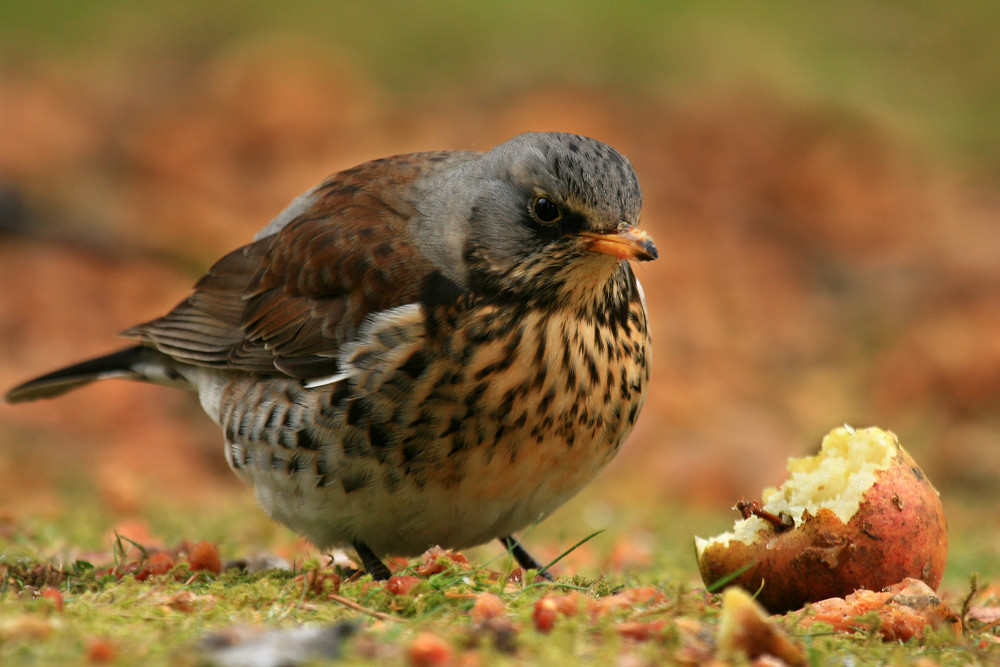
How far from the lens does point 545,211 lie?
16.8 feet

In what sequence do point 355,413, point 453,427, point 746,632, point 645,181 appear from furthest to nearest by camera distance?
point 645,181 < point 355,413 < point 453,427 < point 746,632

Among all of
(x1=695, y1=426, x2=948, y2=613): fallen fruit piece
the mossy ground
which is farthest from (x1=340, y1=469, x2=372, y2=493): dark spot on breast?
(x1=695, y1=426, x2=948, y2=613): fallen fruit piece

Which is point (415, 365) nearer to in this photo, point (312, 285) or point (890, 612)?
point (312, 285)

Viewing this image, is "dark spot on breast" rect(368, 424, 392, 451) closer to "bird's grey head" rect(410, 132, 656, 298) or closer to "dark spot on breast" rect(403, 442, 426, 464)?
"dark spot on breast" rect(403, 442, 426, 464)

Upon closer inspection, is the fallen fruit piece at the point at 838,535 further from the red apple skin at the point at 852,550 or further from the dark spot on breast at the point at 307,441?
the dark spot on breast at the point at 307,441

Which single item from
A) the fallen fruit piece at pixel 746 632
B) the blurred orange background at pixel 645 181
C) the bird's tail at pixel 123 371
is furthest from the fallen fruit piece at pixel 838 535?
the blurred orange background at pixel 645 181

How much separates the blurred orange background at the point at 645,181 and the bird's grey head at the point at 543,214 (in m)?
4.29

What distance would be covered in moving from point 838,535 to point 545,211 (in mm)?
1768

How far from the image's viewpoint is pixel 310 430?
5340mm

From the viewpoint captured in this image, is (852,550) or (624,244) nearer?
(852,550)

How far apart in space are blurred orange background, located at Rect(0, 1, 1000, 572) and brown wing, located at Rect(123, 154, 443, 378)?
8.09 ft

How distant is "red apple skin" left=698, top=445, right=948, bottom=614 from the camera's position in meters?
4.58

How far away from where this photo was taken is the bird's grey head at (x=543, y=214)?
4934 mm

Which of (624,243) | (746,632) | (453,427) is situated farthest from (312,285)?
(746,632)
